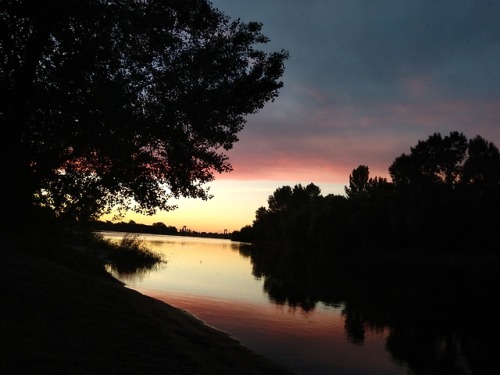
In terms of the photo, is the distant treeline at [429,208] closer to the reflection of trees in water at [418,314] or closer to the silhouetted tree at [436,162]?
the silhouetted tree at [436,162]

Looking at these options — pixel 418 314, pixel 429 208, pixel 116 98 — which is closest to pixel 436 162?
pixel 429 208

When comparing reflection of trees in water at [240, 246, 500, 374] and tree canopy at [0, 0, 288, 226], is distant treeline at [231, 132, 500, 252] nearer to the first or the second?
reflection of trees in water at [240, 246, 500, 374]

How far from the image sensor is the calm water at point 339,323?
49.5 ft

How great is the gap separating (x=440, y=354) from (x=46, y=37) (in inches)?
736

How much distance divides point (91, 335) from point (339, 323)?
568 inches

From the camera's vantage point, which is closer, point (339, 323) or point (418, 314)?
point (339, 323)

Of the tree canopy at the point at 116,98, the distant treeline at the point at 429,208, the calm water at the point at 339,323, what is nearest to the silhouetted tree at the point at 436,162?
the distant treeline at the point at 429,208

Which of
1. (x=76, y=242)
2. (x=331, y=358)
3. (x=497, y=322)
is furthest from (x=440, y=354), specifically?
(x=76, y=242)

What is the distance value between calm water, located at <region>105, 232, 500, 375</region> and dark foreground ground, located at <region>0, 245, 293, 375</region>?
9.20 feet

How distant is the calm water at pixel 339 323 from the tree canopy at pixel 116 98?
7359 millimetres

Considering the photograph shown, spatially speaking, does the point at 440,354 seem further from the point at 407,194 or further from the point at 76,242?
the point at 407,194

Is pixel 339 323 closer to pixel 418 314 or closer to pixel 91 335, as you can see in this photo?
pixel 418 314

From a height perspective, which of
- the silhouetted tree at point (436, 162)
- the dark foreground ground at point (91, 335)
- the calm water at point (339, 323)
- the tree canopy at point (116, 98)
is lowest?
the calm water at point (339, 323)

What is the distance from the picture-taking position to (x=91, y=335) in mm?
9773
